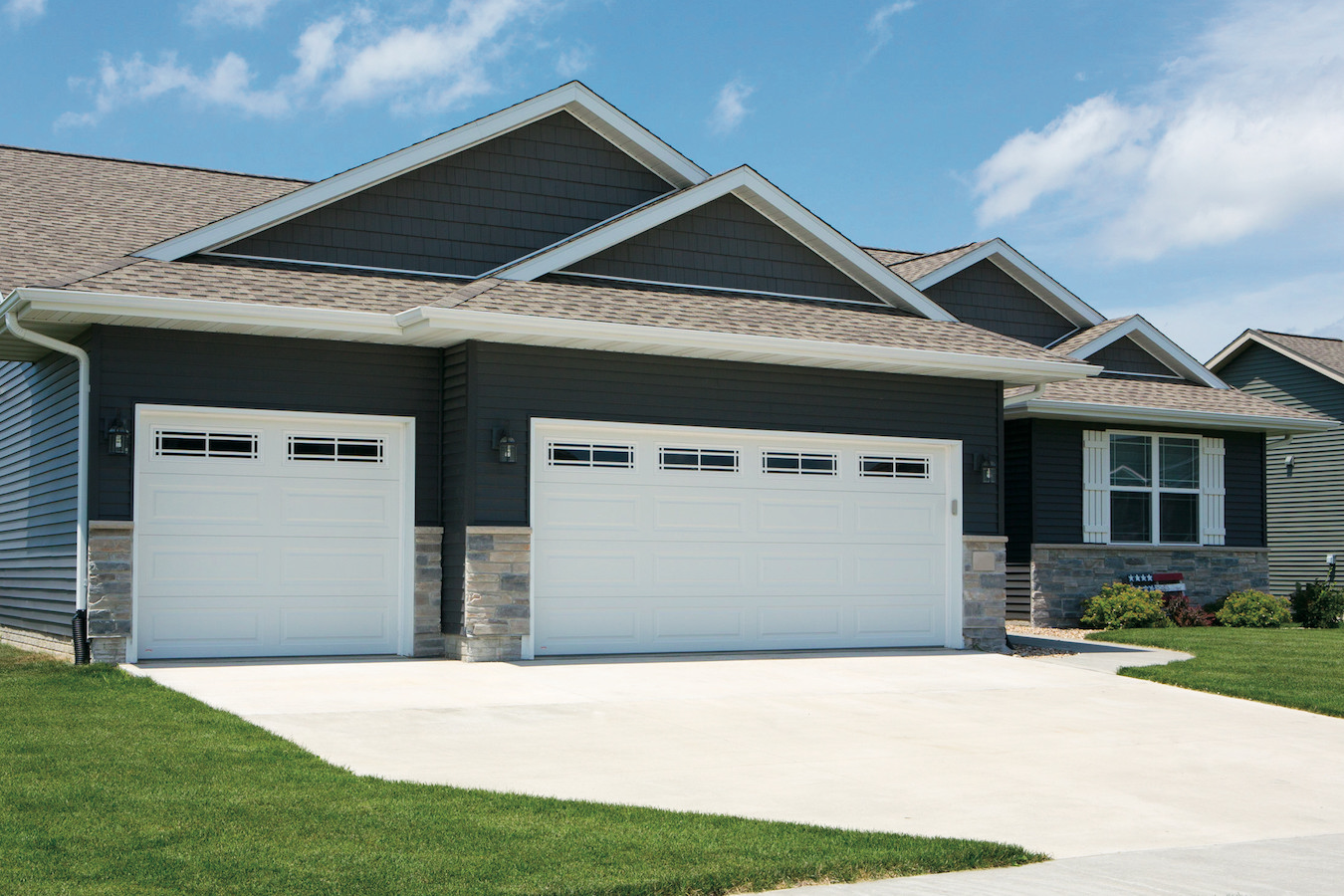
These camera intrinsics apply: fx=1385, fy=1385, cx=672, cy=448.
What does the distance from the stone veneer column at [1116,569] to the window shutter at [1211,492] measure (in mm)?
227

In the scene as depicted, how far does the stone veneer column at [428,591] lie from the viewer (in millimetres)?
13711

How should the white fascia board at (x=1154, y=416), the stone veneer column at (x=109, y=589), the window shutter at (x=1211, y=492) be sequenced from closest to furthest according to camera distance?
the stone veneer column at (x=109, y=589) < the white fascia board at (x=1154, y=416) < the window shutter at (x=1211, y=492)

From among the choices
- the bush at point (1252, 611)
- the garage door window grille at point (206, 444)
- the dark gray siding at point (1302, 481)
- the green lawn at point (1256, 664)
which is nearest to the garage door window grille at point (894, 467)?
the green lawn at point (1256, 664)

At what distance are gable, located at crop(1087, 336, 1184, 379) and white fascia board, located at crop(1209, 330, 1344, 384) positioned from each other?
6.04 meters

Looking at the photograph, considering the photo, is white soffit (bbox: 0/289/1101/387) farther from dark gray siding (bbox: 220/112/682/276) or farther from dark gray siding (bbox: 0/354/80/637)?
dark gray siding (bbox: 220/112/682/276)

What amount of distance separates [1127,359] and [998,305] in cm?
222

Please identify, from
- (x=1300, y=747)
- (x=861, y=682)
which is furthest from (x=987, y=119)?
(x=1300, y=747)

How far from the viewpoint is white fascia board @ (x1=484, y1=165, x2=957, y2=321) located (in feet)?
48.5

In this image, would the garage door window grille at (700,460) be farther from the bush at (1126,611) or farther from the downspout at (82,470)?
the bush at (1126,611)

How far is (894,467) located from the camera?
15.4 meters

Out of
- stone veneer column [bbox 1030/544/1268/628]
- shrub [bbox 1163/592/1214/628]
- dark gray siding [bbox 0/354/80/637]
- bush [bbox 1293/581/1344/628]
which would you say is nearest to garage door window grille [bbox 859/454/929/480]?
stone veneer column [bbox 1030/544/1268/628]

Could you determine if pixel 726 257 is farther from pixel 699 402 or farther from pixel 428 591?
pixel 428 591

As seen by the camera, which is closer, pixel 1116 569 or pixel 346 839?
pixel 346 839

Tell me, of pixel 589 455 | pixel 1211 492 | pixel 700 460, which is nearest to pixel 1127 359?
pixel 1211 492
